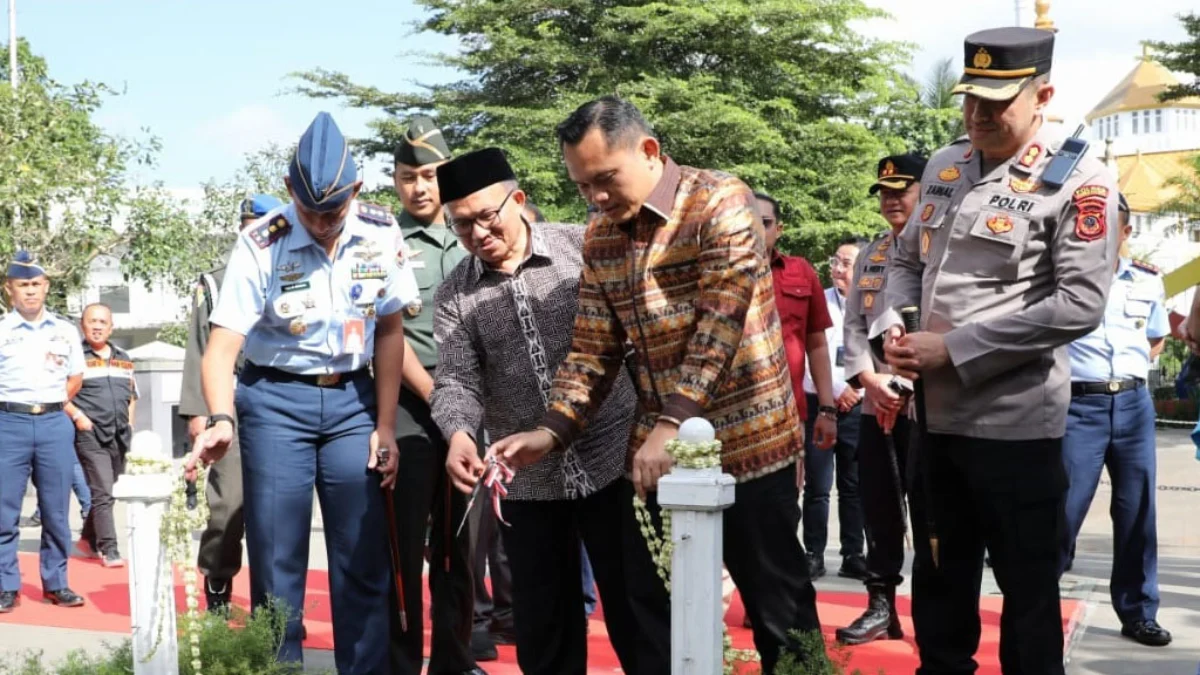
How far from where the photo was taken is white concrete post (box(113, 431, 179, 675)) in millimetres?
4551

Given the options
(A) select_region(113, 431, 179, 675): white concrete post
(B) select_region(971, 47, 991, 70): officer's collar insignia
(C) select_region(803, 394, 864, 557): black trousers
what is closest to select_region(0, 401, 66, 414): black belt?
(A) select_region(113, 431, 179, 675): white concrete post

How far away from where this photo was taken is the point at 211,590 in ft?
23.5

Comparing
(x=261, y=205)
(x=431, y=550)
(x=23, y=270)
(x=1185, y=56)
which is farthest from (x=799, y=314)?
(x=1185, y=56)

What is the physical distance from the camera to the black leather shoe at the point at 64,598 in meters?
8.30

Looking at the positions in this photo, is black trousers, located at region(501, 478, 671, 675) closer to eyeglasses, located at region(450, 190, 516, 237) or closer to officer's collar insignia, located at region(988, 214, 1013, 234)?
eyeglasses, located at region(450, 190, 516, 237)

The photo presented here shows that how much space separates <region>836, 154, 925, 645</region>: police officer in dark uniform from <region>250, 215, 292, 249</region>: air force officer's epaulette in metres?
2.26

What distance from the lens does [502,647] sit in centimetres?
666

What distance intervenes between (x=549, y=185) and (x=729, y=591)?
79.2 feet

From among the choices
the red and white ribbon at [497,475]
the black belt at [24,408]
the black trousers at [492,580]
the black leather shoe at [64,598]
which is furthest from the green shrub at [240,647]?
the black belt at [24,408]

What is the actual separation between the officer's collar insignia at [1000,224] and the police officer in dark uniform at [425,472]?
82.8 inches

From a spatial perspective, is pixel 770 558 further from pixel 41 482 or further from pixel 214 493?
pixel 41 482

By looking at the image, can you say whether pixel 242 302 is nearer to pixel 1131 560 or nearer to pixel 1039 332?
pixel 1039 332

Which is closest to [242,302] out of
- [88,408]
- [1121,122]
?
[88,408]

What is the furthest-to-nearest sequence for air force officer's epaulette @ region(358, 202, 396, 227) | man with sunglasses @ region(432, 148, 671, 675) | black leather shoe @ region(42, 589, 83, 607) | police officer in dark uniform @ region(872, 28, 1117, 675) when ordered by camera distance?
1. black leather shoe @ region(42, 589, 83, 607)
2. air force officer's epaulette @ region(358, 202, 396, 227)
3. man with sunglasses @ region(432, 148, 671, 675)
4. police officer in dark uniform @ region(872, 28, 1117, 675)
